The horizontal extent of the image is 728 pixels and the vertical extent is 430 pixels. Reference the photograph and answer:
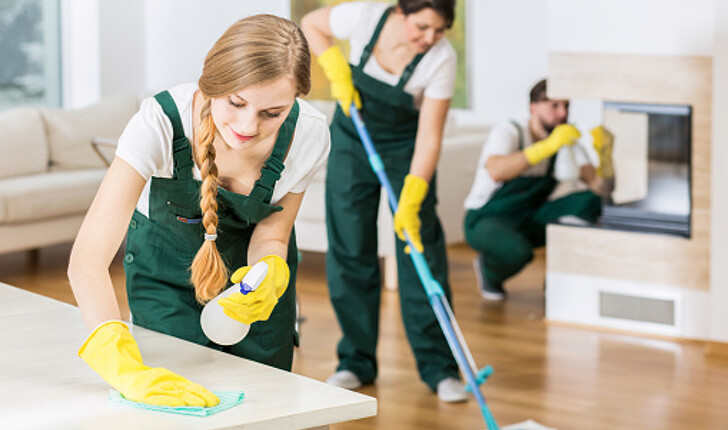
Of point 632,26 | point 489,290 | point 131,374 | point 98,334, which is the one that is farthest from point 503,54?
point 131,374

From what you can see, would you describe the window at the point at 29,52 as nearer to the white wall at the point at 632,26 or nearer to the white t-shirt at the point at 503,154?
the white t-shirt at the point at 503,154

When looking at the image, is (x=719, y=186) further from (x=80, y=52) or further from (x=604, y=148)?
(x=80, y=52)

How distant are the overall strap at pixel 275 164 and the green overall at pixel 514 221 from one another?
3.04 meters

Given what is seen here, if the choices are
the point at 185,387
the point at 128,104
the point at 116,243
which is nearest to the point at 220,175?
the point at 116,243

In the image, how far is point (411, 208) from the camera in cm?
351

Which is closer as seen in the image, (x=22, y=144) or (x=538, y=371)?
(x=538, y=371)

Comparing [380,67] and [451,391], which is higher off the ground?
[380,67]

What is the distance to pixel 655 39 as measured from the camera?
436 cm

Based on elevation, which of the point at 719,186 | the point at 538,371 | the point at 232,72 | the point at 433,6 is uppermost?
the point at 433,6

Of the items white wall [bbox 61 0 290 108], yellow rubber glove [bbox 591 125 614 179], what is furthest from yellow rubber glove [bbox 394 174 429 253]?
white wall [bbox 61 0 290 108]

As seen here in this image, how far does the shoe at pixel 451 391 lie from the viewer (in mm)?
3545

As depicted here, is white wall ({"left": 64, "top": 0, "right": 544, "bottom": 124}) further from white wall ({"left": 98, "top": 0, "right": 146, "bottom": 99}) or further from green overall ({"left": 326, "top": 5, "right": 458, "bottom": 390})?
green overall ({"left": 326, "top": 5, "right": 458, "bottom": 390})

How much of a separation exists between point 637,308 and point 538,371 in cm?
77

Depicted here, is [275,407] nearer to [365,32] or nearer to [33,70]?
[365,32]
